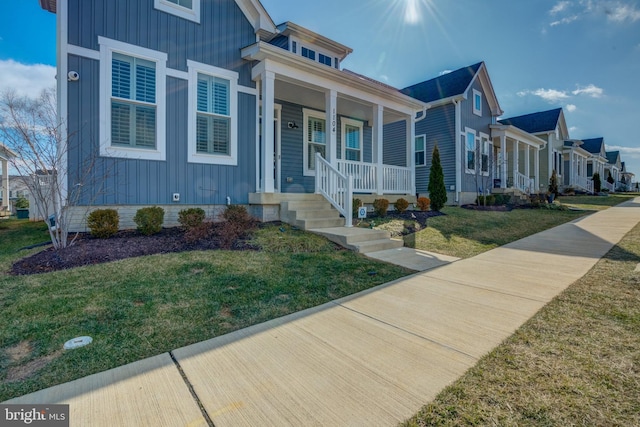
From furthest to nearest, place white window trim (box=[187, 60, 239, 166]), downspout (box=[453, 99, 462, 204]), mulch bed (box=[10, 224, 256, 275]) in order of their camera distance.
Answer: downspout (box=[453, 99, 462, 204]) < white window trim (box=[187, 60, 239, 166]) < mulch bed (box=[10, 224, 256, 275])

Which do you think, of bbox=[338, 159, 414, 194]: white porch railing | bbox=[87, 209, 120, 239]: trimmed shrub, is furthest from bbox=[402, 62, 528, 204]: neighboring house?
bbox=[87, 209, 120, 239]: trimmed shrub

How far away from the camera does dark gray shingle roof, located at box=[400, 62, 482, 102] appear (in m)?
15.0

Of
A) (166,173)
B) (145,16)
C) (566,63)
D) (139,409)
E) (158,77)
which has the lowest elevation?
(139,409)

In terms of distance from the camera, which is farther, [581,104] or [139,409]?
[581,104]

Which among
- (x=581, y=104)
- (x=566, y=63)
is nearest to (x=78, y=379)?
(x=566, y=63)

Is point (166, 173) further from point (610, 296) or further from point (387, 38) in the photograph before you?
point (387, 38)

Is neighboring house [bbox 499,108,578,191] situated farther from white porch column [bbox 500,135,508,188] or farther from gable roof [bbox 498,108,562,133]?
white porch column [bbox 500,135,508,188]

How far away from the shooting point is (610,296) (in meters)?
3.41

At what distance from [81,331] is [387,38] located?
11565 millimetres

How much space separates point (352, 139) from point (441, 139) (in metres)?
6.01

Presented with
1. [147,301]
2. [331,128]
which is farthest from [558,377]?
[331,128]

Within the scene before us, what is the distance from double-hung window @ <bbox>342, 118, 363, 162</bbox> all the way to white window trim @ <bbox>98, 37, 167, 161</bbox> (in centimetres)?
625
